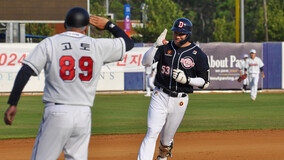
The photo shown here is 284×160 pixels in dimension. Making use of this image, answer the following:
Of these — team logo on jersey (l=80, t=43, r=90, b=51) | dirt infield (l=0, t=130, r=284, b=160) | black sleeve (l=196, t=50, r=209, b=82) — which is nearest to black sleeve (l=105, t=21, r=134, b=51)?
team logo on jersey (l=80, t=43, r=90, b=51)

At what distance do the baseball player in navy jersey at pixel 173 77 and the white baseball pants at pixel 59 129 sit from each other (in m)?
2.47

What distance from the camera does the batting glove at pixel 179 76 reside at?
7543mm

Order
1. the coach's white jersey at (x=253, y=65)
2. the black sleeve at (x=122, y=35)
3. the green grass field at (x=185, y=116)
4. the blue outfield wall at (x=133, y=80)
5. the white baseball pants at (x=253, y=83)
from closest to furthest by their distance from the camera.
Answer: the black sleeve at (x=122, y=35)
the green grass field at (x=185, y=116)
the white baseball pants at (x=253, y=83)
the coach's white jersey at (x=253, y=65)
the blue outfield wall at (x=133, y=80)

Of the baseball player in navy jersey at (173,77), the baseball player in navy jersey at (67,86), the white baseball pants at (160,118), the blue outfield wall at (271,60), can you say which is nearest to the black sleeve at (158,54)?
the baseball player in navy jersey at (173,77)

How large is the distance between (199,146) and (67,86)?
6.43 meters

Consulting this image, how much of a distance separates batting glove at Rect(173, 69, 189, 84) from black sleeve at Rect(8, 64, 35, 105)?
2933mm

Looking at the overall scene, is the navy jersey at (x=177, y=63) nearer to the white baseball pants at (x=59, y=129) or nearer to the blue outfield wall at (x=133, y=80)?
the white baseball pants at (x=59, y=129)

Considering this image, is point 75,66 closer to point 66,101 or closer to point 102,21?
→ point 66,101

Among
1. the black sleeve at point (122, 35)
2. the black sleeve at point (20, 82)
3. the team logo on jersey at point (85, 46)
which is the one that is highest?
the black sleeve at point (122, 35)

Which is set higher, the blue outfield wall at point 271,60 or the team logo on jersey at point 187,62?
the blue outfield wall at point 271,60

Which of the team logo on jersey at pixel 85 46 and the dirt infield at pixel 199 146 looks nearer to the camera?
the team logo on jersey at pixel 85 46

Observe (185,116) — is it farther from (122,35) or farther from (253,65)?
(122,35)

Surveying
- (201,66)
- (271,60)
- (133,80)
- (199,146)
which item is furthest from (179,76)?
(271,60)

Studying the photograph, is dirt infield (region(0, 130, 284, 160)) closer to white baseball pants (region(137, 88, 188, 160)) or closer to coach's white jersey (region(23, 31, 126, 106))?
white baseball pants (region(137, 88, 188, 160))
